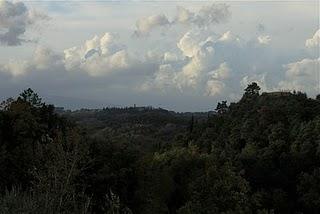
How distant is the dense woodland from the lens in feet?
47.4

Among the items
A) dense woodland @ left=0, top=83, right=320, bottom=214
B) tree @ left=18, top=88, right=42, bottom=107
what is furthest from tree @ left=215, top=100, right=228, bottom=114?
tree @ left=18, top=88, right=42, bottom=107

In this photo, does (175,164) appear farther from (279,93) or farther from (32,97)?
(279,93)

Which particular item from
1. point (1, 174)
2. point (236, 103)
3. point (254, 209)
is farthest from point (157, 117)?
point (1, 174)

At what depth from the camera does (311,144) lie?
3054 inches

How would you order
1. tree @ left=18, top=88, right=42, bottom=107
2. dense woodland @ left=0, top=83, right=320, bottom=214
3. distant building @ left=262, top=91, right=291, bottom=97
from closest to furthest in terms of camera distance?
1. dense woodland @ left=0, top=83, right=320, bottom=214
2. tree @ left=18, top=88, right=42, bottom=107
3. distant building @ left=262, top=91, right=291, bottom=97

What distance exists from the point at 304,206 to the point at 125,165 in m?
29.7

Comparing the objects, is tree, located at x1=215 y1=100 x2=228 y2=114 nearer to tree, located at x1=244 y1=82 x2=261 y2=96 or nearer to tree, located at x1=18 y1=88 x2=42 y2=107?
tree, located at x1=244 y1=82 x2=261 y2=96

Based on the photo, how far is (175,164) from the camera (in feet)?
209

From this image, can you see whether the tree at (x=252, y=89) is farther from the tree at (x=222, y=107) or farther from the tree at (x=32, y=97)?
the tree at (x=32, y=97)

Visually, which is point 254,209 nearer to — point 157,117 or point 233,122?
point 233,122

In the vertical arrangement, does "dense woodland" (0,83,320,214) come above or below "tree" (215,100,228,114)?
below

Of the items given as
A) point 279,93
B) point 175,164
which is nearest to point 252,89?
point 279,93

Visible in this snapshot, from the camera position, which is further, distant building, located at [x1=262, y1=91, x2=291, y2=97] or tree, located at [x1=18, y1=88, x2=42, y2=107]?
distant building, located at [x1=262, y1=91, x2=291, y2=97]

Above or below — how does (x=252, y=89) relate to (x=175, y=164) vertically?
above
